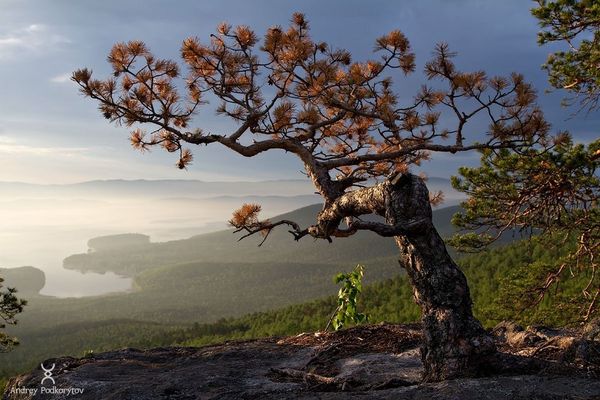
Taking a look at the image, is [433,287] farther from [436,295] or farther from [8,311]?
[8,311]

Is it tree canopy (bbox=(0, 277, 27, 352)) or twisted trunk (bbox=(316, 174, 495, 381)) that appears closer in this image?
twisted trunk (bbox=(316, 174, 495, 381))

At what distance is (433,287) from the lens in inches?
210

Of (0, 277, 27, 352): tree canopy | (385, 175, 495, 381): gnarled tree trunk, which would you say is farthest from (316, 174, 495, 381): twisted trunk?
(0, 277, 27, 352): tree canopy

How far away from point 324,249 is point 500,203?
17490cm

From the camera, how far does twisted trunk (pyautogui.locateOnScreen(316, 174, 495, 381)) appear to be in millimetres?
5145

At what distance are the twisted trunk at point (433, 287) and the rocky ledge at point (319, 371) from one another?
1.10ft

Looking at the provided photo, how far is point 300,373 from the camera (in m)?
6.13

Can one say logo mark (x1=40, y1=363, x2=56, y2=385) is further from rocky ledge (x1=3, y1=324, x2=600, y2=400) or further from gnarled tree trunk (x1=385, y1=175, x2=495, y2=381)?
gnarled tree trunk (x1=385, y1=175, x2=495, y2=381)

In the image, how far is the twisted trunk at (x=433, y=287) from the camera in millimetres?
5145

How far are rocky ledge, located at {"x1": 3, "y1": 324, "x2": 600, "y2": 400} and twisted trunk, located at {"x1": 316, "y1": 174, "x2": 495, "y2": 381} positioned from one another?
0.33 metres

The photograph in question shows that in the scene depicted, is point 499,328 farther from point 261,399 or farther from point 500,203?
point 261,399

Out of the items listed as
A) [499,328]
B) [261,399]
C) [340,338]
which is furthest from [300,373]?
[499,328]

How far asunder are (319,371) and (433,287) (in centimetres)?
201

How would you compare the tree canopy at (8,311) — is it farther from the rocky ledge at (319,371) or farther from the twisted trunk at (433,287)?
the twisted trunk at (433,287)
